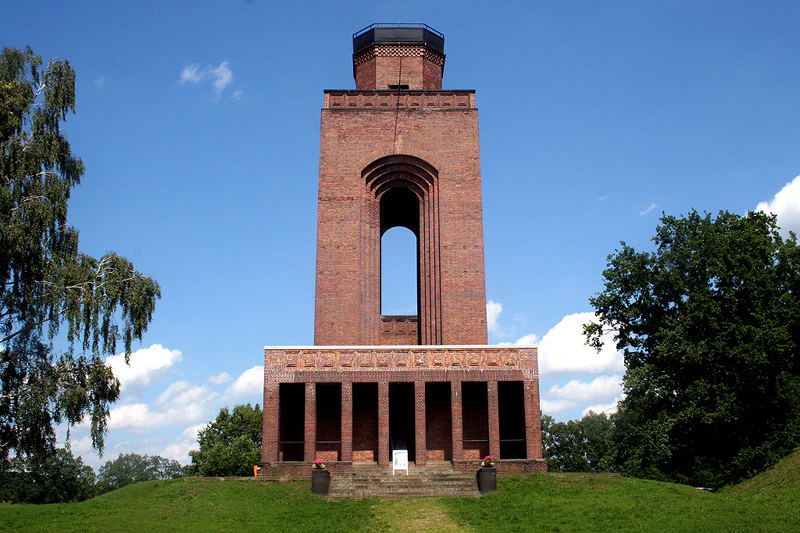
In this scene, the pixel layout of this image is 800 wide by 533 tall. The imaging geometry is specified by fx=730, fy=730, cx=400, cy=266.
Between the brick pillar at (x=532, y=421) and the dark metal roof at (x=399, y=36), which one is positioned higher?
the dark metal roof at (x=399, y=36)

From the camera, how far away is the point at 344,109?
1105 inches

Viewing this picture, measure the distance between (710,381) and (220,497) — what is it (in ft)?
60.8

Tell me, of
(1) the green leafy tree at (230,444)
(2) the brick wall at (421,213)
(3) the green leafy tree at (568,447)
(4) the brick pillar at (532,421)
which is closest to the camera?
(4) the brick pillar at (532,421)

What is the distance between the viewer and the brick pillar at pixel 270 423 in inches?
855

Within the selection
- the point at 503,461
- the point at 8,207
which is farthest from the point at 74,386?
the point at 503,461

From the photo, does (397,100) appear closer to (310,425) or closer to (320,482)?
(310,425)

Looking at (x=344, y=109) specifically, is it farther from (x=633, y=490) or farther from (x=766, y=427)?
(x=766, y=427)

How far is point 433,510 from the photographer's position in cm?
1697

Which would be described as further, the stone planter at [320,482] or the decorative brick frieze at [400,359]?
the decorative brick frieze at [400,359]

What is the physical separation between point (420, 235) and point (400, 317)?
3.25m

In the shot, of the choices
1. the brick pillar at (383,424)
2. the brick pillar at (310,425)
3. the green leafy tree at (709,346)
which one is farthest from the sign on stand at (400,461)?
the green leafy tree at (709,346)

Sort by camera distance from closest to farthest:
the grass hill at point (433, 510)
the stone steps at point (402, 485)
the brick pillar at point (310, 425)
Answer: the grass hill at point (433, 510) < the stone steps at point (402, 485) < the brick pillar at point (310, 425)

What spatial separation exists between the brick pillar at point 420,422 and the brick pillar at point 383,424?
895mm

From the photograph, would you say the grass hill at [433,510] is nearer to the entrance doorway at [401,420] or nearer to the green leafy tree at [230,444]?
the entrance doorway at [401,420]
